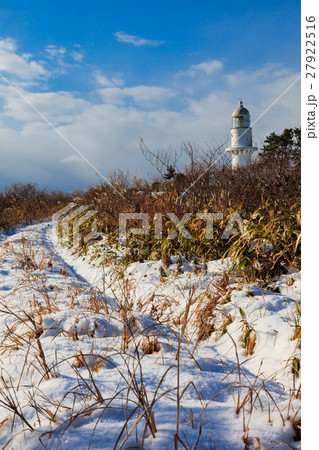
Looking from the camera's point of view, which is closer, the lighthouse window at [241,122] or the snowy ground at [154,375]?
the snowy ground at [154,375]

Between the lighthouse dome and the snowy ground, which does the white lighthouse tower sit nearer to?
the lighthouse dome

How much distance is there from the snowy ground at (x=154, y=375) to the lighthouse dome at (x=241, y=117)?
26.8 meters

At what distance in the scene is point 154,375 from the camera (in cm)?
194

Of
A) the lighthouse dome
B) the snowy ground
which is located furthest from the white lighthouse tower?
the snowy ground

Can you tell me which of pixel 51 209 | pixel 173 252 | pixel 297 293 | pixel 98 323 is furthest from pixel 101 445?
pixel 51 209

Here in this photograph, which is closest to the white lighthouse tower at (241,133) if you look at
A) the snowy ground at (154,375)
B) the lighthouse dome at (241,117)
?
the lighthouse dome at (241,117)

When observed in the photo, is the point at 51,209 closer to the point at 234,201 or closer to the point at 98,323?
the point at 234,201

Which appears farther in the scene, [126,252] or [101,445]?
[126,252]

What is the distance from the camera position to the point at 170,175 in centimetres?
711

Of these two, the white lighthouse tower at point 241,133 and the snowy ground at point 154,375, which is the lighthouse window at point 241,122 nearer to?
the white lighthouse tower at point 241,133

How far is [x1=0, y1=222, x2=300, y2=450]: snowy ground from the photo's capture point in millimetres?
1385

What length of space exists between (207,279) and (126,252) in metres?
2.26

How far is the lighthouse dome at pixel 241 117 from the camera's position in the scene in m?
28.4

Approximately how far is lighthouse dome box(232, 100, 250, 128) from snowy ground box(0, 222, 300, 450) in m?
26.8
